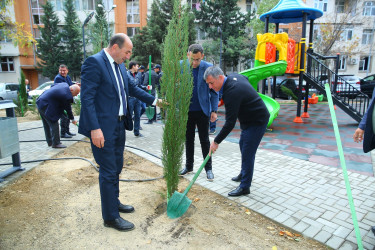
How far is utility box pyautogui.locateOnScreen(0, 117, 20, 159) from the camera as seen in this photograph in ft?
12.4

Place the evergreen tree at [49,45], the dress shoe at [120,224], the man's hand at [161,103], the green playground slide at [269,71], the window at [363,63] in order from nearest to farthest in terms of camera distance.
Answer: the dress shoe at [120,224] < the man's hand at [161,103] < the green playground slide at [269,71] < the evergreen tree at [49,45] < the window at [363,63]

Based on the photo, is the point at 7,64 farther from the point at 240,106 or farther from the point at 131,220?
the point at 240,106

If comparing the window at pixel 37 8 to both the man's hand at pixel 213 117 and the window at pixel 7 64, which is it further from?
the man's hand at pixel 213 117

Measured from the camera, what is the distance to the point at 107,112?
2.56 metres

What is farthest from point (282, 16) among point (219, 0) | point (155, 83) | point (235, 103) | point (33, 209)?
point (219, 0)

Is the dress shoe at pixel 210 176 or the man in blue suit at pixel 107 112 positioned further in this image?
the dress shoe at pixel 210 176

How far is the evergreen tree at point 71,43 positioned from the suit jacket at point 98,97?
88.6 ft

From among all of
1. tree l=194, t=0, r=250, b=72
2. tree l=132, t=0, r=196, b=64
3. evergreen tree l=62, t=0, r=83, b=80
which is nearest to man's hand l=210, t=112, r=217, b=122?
tree l=132, t=0, r=196, b=64

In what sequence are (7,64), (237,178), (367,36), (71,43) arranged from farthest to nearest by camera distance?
1. (367,36)
2. (7,64)
3. (71,43)
4. (237,178)

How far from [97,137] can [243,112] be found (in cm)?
179

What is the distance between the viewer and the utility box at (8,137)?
3.78m

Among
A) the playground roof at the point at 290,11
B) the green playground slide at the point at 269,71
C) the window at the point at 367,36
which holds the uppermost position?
the window at the point at 367,36

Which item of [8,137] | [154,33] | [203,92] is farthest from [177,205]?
[154,33]

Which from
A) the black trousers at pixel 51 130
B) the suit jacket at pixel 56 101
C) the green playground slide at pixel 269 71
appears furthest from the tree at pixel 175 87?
the green playground slide at pixel 269 71
